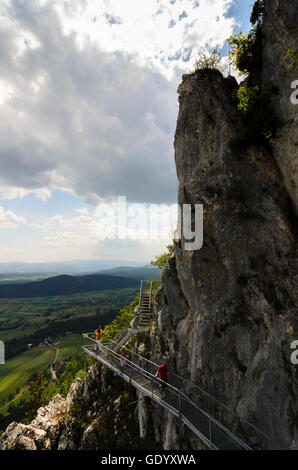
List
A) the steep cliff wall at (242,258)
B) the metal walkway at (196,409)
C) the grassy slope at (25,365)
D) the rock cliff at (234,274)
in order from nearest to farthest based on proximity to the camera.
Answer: the metal walkway at (196,409) < the steep cliff wall at (242,258) < the rock cliff at (234,274) < the grassy slope at (25,365)

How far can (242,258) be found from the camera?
13.6m

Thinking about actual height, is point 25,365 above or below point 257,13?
below

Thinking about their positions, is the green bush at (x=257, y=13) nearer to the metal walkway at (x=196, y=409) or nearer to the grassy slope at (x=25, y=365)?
the metal walkway at (x=196, y=409)

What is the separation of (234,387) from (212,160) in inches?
589

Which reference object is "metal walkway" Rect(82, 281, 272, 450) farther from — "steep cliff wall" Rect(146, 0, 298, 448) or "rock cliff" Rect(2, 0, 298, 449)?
"steep cliff wall" Rect(146, 0, 298, 448)

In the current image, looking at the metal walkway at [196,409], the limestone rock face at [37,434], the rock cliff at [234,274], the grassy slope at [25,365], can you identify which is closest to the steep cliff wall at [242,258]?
the rock cliff at [234,274]

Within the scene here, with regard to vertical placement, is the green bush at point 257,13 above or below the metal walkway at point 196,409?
above

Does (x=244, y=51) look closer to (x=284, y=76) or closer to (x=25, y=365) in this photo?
(x=284, y=76)

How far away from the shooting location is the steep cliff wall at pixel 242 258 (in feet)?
36.6

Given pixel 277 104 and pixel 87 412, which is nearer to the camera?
pixel 277 104

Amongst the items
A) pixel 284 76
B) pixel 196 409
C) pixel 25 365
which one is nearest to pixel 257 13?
pixel 284 76
